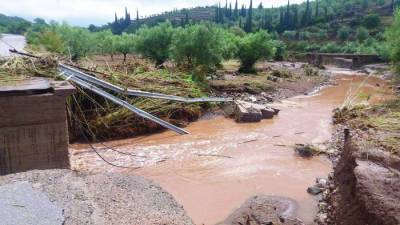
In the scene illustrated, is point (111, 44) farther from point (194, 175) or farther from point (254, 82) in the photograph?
point (194, 175)

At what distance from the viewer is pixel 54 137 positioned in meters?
8.54

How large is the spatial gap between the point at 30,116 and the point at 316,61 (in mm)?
46596

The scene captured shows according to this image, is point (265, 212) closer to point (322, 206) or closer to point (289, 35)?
point (322, 206)

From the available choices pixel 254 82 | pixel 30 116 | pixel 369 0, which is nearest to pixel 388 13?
pixel 369 0

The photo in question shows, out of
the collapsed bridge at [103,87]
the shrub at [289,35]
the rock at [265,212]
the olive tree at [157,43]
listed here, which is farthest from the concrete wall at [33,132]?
the shrub at [289,35]

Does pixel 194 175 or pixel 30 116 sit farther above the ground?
pixel 30 116

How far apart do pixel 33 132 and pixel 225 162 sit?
5.49 m

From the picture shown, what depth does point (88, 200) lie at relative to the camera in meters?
4.40

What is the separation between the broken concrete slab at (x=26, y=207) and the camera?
12.2 feet

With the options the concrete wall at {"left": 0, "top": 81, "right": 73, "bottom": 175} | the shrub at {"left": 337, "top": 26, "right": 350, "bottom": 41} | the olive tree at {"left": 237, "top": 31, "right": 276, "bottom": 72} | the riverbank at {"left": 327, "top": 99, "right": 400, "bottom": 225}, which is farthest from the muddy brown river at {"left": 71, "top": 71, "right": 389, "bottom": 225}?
the shrub at {"left": 337, "top": 26, "right": 350, "bottom": 41}

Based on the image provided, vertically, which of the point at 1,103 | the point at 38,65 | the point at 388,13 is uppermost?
the point at 388,13

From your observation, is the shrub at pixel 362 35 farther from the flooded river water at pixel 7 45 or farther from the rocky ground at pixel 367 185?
the rocky ground at pixel 367 185

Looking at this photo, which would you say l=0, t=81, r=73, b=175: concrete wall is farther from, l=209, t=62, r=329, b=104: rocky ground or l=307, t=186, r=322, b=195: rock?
l=209, t=62, r=329, b=104: rocky ground

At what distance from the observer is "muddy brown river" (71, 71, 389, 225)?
878cm
